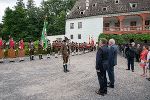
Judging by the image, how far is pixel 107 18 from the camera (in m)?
57.2

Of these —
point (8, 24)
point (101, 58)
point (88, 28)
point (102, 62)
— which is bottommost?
point (102, 62)

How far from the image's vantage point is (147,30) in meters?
50.6

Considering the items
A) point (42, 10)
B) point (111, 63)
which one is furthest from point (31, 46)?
point (42, 10)

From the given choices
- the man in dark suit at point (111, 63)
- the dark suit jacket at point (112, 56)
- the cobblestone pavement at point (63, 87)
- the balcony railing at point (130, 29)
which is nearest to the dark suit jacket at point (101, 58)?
the cobblestone pavement at point (63, 87)

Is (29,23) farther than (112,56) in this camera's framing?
Yes

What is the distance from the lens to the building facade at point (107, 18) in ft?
173

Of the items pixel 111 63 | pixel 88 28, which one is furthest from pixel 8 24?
pixel 111 63

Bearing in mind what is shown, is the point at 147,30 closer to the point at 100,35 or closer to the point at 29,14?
the point at 100,35

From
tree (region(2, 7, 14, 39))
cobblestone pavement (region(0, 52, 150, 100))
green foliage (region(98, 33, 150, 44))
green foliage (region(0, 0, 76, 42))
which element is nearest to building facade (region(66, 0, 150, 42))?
green foliage (region(98, 33, 150, 44))

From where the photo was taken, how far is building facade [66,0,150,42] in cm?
5284

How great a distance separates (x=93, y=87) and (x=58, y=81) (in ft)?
7.14

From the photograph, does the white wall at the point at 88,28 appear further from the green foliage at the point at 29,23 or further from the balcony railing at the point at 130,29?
the green foliage at the point at 29,23

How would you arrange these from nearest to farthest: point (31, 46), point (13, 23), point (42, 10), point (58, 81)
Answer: point (58, 81), point (31, 46), point (13, 23), point (42, 10)

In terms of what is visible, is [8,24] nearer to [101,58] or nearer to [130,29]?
[130,29]
